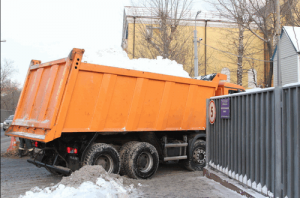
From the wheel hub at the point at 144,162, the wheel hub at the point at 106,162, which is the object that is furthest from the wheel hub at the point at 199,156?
the wheel hub at the point at 106,162

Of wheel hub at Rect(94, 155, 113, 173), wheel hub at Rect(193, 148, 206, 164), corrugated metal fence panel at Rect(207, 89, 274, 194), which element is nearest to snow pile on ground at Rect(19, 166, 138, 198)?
wheel hub at Rect(94, 155, 113, 173)

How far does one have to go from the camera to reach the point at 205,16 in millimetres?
26609

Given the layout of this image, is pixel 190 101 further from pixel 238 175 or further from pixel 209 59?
pixel 209 59

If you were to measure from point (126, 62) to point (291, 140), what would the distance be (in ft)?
14.3

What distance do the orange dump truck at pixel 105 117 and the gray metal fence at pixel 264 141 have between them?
1945 mm

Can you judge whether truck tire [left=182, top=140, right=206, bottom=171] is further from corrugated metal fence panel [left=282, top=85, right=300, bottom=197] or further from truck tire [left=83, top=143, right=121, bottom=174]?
corrugated metal fence panel [left=282, top=85, right=300, bottom=197]

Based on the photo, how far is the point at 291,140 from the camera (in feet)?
11.7

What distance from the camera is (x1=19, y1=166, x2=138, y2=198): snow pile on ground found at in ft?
14.9

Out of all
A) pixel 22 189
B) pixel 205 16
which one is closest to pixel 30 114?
pixel 22 189

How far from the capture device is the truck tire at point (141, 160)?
257 inches

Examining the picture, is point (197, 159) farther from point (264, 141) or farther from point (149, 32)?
point (149, 32)

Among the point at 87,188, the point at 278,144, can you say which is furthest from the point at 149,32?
the point at 278,144

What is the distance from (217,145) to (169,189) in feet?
4.99

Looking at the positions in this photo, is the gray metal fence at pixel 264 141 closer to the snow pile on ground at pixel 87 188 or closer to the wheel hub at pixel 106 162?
the snow pile on ground at pixel 87 188
